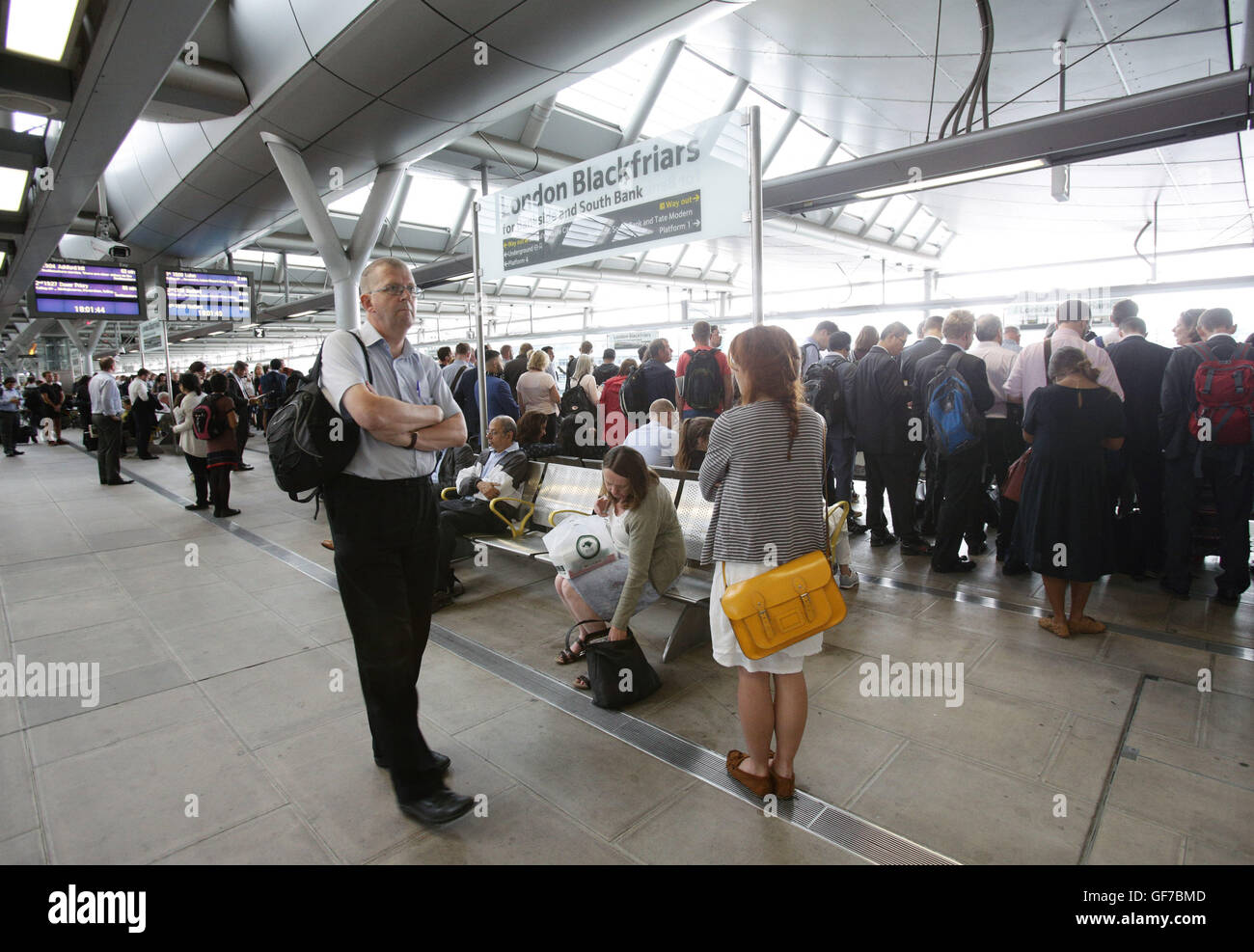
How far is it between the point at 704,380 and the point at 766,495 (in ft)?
12.1

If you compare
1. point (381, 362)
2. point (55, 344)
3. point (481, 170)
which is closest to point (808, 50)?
point (481, 170)

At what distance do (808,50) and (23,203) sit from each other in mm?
9866

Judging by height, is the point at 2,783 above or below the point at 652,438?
below

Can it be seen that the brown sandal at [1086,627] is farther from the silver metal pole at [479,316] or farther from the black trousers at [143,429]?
the black trousers at [143,429]

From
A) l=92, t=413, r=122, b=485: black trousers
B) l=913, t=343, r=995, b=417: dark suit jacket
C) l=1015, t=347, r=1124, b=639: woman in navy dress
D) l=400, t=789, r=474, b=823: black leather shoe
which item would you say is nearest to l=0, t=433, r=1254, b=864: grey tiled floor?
l=400, t=789, r=474, b=823: black leather shoe

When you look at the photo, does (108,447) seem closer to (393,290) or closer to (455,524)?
(455,524)

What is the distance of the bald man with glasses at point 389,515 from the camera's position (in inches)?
90.5

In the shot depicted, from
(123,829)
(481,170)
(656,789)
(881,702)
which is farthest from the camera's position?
(481,170)

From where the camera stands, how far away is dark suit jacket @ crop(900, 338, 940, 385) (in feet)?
18.9

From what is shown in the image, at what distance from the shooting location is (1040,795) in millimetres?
2447

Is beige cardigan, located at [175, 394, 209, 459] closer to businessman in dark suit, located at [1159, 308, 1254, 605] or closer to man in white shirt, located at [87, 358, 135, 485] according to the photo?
man in white shirt, located at [87, 358, 135, 485]

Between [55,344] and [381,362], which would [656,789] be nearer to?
[381,362]
